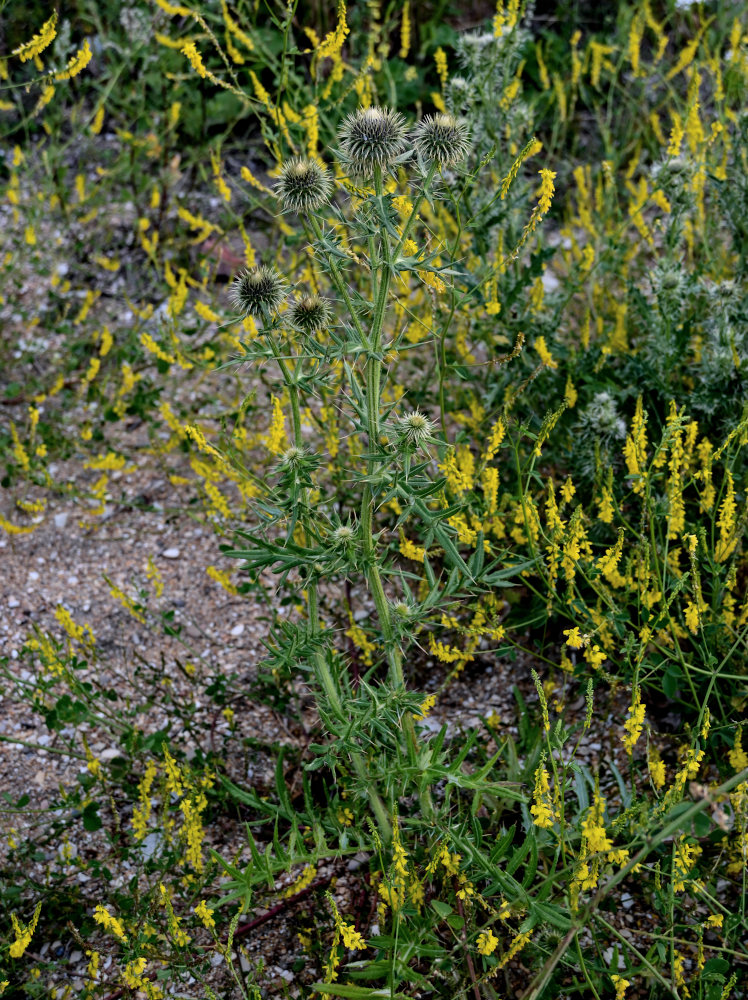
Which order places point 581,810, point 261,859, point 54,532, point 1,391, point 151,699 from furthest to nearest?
point 1,391, point 54,532, point 151,699, point 581,810, point 261,859

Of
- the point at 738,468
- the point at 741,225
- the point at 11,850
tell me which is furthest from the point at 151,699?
the point at 741,225

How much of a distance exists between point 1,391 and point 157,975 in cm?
298

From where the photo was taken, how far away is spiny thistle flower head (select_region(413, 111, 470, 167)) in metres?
2.03

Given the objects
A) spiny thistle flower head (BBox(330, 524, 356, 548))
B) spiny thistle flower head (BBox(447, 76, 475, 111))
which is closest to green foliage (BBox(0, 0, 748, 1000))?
spiny thistle flower head (BBox(330, 524, 356, 548))

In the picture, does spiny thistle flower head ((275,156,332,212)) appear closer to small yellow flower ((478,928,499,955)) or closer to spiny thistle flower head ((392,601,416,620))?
spiny thistle flower head ((392,601,416,620))

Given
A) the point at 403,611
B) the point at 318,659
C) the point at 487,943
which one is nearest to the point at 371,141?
the point at 403,611

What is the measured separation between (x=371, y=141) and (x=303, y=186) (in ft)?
0.67

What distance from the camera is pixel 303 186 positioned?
2.07 m

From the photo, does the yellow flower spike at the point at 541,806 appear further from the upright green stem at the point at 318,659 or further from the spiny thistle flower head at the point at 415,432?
the spiny thistle flower head at the point at 415,432

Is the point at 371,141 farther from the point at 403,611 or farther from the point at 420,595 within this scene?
the point at 420,595

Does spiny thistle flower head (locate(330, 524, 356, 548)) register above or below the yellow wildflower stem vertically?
above

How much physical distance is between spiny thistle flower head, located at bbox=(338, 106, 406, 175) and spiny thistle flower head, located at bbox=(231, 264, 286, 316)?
33 centimetres

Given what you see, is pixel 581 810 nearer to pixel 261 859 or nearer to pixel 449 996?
pixel 449 996

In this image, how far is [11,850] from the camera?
2648 millimetres
